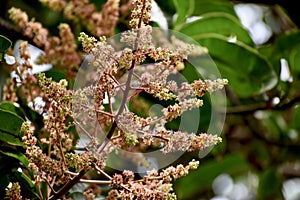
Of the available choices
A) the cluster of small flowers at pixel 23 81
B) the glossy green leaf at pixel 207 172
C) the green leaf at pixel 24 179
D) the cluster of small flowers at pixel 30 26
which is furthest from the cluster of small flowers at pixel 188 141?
the glossy green leaf at pixel 207 172

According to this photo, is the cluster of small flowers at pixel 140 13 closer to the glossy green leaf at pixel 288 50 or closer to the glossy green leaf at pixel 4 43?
the glossy green leaf at pixel 4 43

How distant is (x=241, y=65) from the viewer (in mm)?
1515

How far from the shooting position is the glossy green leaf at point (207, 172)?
1987 mm

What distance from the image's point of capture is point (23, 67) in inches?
41.6

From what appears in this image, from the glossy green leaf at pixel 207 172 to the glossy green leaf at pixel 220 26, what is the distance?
54 cm

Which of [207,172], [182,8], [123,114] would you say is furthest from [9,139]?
[207,172]

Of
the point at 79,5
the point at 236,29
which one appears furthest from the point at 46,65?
the point at 236,29

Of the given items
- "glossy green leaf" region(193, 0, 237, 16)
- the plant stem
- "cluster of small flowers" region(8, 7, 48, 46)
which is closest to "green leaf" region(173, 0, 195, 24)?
"glossy green leaf" region(193, 0, 237, 16)

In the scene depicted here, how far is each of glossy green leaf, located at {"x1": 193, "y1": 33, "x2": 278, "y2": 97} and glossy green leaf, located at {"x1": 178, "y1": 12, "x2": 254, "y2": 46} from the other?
Answer: 3 cm

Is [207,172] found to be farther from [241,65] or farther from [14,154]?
[14,154]

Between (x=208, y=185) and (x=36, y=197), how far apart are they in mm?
1315

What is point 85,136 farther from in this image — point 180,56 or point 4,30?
point 4,30

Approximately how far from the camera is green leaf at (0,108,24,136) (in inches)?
37.6

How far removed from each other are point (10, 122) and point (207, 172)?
114 centimetres
